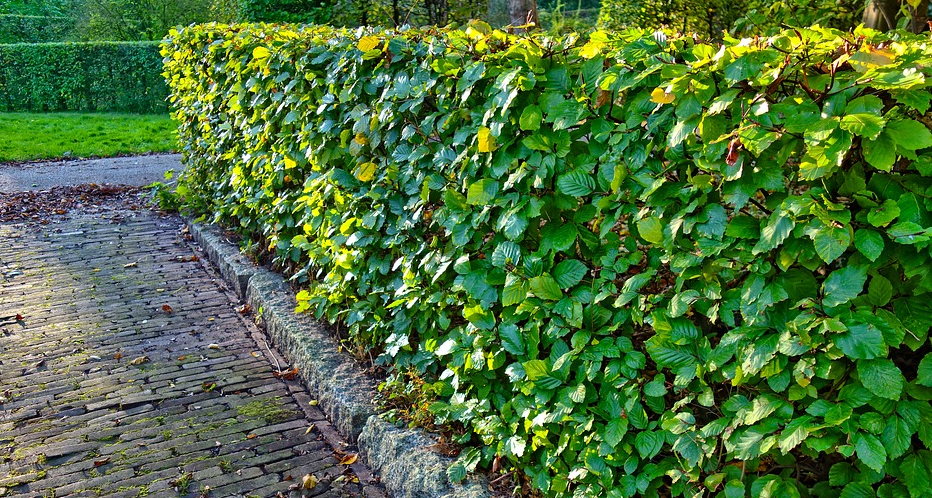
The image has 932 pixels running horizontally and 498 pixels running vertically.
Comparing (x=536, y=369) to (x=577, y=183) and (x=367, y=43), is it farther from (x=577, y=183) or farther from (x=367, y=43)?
(x=367, y=43)

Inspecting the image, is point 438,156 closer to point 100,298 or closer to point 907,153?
point 907,153

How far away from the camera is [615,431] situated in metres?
2.65

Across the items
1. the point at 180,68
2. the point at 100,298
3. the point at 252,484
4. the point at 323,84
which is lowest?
the point at 100,298

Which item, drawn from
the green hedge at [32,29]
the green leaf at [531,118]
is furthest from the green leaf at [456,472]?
the green hedge at [32,29]

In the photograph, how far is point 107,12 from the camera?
23.3 meters

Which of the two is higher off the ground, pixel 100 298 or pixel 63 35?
pixel 100 298

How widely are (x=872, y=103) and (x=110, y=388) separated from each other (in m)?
4.41

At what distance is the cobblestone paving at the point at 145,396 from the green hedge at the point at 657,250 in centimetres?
78

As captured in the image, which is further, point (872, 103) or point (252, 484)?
point (252, 484)

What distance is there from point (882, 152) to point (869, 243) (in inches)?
9.1

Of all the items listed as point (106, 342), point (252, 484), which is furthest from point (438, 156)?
point (106, 342)

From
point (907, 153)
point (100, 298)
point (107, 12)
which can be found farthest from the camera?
point (107, 12)

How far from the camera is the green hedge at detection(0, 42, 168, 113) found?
18953 millimetres

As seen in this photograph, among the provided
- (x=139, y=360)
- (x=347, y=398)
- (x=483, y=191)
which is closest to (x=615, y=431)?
(x=483, y=191)
